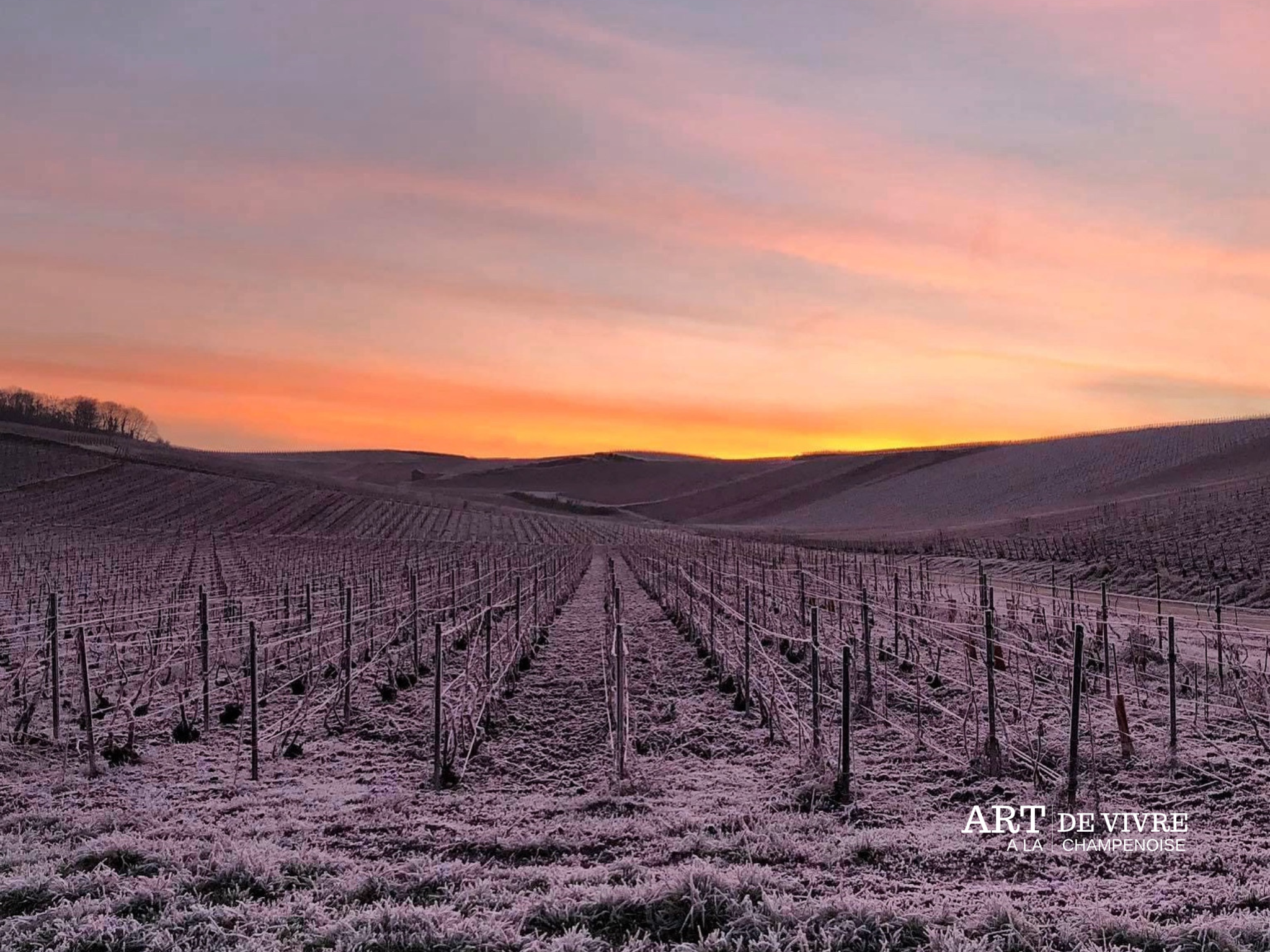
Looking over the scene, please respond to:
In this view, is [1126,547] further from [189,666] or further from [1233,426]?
[1233,426]

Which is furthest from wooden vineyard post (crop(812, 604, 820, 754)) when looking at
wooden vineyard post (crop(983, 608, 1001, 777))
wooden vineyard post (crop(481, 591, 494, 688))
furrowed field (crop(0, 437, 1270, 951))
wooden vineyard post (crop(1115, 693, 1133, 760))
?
wooden vineyard post (crop(481, 591, 494, 688))

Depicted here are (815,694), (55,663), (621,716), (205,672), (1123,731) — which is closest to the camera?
(621,716)

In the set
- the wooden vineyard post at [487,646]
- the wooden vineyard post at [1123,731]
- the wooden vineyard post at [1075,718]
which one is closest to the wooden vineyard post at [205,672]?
the wooden vineyard post at [487,646]

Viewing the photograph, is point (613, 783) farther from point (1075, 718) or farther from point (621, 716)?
point (1075, 718)

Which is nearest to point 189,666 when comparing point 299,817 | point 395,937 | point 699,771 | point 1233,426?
point 299,817

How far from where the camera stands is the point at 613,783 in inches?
241

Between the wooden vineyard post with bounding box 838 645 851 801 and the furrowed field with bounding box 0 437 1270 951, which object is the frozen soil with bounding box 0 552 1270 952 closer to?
the furrowed field with bounding box 0 437 1270 951

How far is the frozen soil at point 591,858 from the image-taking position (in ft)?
12.7

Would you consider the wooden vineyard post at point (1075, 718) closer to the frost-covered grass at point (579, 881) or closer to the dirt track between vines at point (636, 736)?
the frost-covered grass at point (579, 881)

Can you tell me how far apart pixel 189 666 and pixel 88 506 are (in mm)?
45644

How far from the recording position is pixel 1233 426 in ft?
255

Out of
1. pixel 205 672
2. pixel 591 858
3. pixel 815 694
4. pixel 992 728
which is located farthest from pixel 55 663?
pixel 992 728

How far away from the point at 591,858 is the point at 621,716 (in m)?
1.44

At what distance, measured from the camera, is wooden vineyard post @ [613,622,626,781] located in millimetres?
6137
